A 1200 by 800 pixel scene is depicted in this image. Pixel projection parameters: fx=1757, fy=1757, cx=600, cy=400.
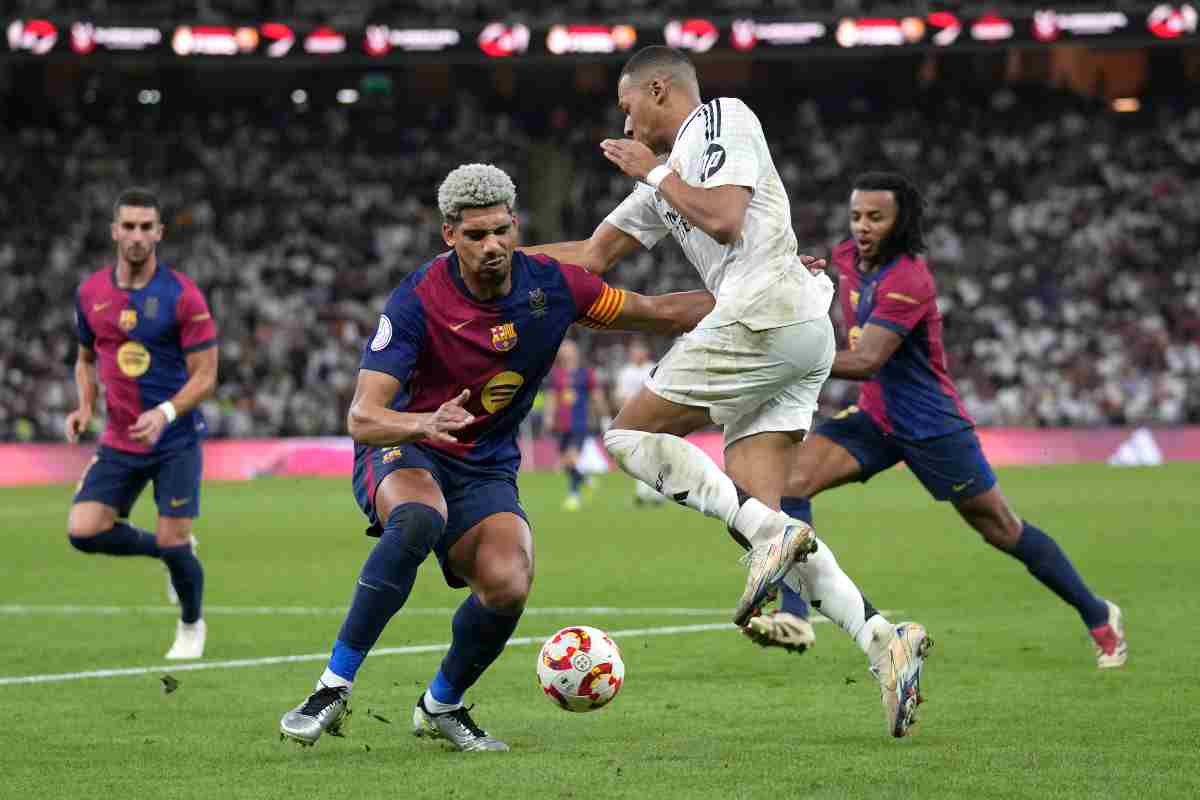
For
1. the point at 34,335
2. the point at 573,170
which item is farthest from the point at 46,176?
the point at 573,170

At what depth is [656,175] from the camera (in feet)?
21.2

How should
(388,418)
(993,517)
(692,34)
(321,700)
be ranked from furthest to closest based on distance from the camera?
(692,34), (993,517), (321,700), (388,418)

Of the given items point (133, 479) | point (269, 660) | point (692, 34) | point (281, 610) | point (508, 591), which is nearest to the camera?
point (508, 591)

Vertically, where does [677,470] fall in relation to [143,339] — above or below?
below

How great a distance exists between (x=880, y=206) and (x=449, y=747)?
12.6 ft

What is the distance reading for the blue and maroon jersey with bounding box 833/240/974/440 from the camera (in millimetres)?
8719

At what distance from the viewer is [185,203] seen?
3797 centimetres

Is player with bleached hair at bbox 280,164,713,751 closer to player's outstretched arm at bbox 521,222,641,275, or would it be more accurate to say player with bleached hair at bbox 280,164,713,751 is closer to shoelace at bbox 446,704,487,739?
shoelace at bbox 446,704,487,739

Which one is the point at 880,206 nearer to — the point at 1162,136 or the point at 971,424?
the point at 971,424

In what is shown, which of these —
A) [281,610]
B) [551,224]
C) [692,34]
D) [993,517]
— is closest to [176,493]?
[281,610]

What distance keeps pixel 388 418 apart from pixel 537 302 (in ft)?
2.99

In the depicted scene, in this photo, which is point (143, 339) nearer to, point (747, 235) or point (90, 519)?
point (90, 519)

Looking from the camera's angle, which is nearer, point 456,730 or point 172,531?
point 456,730

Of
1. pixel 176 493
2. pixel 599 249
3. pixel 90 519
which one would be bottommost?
pixel 90 519
